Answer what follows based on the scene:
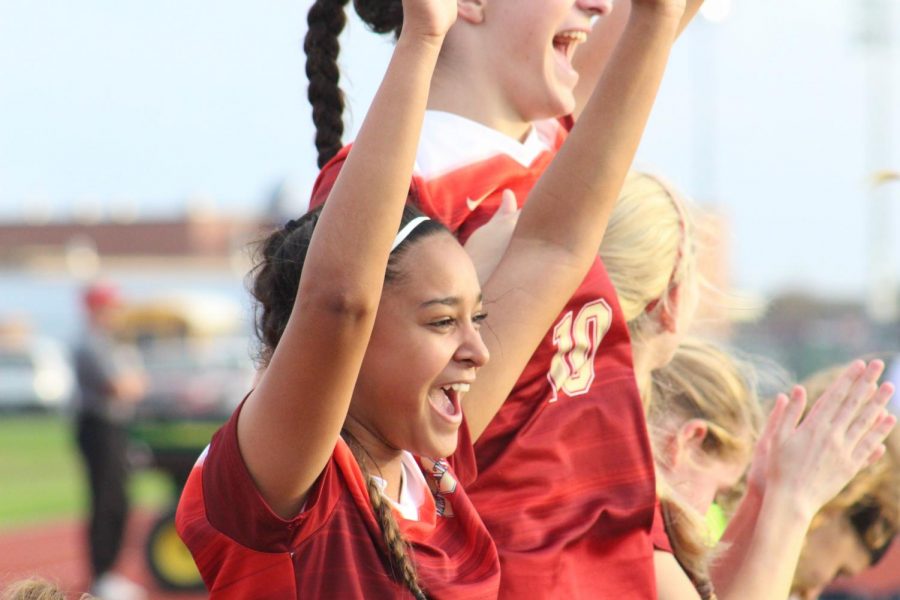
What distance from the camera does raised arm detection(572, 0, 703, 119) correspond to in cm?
254

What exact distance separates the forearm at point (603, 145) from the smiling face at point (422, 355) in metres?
0.23

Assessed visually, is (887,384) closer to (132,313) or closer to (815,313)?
(132,313)

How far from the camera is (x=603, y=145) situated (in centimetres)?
183

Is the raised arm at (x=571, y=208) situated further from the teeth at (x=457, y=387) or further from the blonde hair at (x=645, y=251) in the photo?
the blonde hair at (x=645, y=251)

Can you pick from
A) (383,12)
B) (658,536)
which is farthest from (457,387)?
(383,12)

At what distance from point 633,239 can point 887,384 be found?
1.57 ft

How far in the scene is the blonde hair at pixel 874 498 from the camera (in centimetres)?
314

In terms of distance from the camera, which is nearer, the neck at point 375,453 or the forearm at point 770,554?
the neck at point 375,453

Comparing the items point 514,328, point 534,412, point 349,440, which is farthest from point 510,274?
point 349,440

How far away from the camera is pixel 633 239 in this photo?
7.32ft

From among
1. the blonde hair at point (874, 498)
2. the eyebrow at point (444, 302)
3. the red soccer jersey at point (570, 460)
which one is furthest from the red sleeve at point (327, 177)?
the blonde hair at point (874, 498)

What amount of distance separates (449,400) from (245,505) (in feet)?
1.04

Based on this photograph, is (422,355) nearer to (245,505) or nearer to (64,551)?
(245,505)

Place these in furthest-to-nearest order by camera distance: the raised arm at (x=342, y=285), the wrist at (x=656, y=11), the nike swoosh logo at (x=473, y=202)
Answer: the nike swoosh logo at (x=473, y=202), the wrist at (x=656, y=11), the raised arm at (x=342, y=285)
